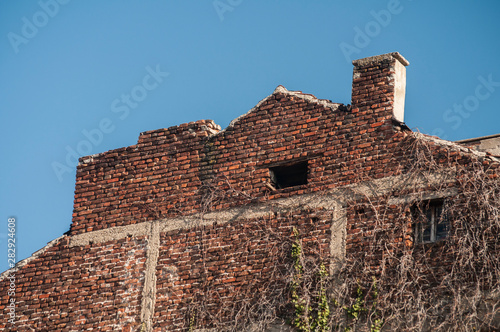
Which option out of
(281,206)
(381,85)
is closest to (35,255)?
(281,206)

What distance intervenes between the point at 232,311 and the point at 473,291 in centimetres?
372

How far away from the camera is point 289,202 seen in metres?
15.1

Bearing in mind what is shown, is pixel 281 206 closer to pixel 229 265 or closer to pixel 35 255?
pixel 229 265

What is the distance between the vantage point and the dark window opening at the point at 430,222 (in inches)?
543

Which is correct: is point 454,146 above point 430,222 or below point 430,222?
above

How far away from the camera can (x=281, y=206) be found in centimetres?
1513

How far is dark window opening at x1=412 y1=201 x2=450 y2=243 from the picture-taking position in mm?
13797

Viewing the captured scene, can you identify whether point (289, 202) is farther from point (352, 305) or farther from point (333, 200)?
point (352, 305)

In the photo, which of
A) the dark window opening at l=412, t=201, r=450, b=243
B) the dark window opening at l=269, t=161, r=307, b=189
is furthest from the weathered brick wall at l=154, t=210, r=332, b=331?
the dark window opening at l=412, t=201, r=450, b=243

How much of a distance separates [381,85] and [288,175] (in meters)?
2.10

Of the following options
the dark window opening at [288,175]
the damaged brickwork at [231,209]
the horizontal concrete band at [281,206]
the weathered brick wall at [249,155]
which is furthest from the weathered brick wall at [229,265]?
the dark window opening at [288,175]

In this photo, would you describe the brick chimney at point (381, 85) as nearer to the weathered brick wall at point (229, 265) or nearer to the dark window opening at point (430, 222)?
the dark window opening at point (430, 222)

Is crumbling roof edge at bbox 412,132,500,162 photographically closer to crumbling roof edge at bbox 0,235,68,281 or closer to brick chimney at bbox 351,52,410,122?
brick chimney at bbox 351,52,410,122

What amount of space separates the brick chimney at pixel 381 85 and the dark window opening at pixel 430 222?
171 cm
